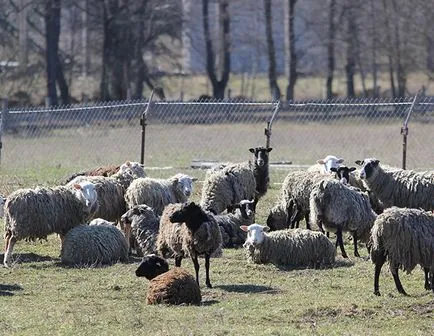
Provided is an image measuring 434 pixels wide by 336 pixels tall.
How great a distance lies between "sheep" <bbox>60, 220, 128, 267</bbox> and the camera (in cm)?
1384

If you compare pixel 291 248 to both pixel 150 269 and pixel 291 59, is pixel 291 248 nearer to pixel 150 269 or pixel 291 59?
pixel 150 269

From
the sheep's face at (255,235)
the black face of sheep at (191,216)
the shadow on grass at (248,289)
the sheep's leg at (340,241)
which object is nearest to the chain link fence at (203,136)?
the sheep's leg at (340,241)

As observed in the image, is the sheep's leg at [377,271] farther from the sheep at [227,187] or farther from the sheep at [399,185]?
the sheep at [227,187]

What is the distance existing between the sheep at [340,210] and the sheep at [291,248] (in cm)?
69

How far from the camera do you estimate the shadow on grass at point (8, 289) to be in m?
11.8

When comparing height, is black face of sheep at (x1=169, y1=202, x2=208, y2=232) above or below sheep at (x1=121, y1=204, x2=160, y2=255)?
above

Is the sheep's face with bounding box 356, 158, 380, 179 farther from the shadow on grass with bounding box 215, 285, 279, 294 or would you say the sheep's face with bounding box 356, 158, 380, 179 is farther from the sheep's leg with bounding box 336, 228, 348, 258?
the shadow on grass with bounding box 215, 285, 279, 294

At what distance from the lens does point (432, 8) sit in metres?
48.8

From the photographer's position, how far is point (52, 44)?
46875mm

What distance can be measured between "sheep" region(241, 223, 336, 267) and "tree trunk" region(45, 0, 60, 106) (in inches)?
1247

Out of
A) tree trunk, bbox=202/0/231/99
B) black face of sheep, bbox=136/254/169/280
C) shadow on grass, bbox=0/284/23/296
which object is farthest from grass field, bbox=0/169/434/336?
tree trunk, bbox=202/0/231/99

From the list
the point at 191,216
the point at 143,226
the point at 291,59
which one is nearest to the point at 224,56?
the point at 291,59

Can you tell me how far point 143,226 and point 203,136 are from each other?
16944mm

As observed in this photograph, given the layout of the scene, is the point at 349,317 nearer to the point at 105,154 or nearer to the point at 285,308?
the point at 285,308
